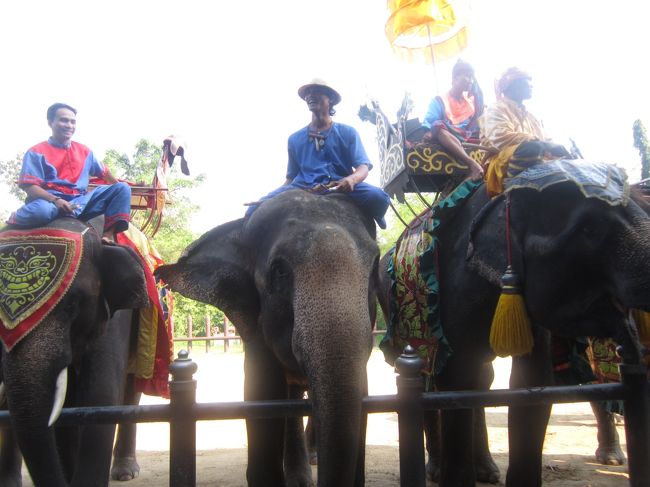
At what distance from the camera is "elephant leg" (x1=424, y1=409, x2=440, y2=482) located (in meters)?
4.47

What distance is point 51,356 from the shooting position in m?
2.81

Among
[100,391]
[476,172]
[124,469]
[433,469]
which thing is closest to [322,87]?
[476,172]

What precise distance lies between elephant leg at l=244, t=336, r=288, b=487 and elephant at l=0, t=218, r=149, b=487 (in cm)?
86

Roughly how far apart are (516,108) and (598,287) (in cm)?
141

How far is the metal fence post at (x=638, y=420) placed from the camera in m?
2.56

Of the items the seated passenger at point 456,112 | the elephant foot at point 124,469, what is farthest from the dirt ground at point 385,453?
the seated passenger at point 456,112

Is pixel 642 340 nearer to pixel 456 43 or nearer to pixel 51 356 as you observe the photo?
pixel 51 356

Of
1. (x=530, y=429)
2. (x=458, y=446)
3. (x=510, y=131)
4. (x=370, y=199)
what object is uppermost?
(x=510, y=131)

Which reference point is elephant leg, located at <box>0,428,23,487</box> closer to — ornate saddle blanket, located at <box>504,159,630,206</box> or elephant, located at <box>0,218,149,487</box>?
elephant, located at <box>0,218,149,487</box>

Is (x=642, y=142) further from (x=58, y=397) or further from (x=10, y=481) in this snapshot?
(x=58, y=397)

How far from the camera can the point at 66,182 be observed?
374 cm

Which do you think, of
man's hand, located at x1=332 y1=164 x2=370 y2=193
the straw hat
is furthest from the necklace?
man's hand, located at x1=332 y1=164 x2=370 y2=193

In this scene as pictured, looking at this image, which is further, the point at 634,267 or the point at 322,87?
the point at 322,87

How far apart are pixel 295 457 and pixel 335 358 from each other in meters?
2.33
